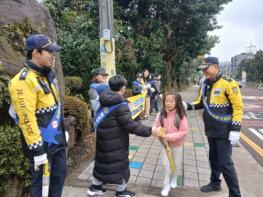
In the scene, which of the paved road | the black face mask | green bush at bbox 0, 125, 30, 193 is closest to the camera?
green bush at bbox 0, 125, 30, 193

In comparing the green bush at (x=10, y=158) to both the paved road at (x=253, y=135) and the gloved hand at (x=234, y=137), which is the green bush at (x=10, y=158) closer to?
the gloved hand at (x=234, y=137)

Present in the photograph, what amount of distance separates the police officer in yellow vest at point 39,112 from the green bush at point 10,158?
0.62m

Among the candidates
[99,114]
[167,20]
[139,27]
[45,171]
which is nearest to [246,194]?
[99,114]

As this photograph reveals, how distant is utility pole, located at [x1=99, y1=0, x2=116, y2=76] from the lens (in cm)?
725

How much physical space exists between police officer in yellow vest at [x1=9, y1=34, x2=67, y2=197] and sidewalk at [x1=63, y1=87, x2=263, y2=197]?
1285 mm

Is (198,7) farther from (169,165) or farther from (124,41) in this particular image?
(169,165)

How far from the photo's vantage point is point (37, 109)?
2.90 metres

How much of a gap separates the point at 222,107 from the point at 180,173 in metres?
1.64

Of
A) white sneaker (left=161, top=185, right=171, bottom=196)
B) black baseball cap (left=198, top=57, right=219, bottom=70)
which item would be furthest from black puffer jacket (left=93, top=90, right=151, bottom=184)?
black baseball cap (left=198, top=57, right=219, bottom=70)

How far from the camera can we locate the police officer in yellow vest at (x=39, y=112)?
2.71 m

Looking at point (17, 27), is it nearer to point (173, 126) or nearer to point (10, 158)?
point (10, 158)

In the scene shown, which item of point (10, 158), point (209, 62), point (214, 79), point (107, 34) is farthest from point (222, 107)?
point (107, 34)

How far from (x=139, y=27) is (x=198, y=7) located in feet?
10.3

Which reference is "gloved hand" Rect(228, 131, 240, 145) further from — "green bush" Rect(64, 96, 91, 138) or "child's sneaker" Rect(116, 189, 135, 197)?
"green bush" Rect(64, 96, 91, 138)
